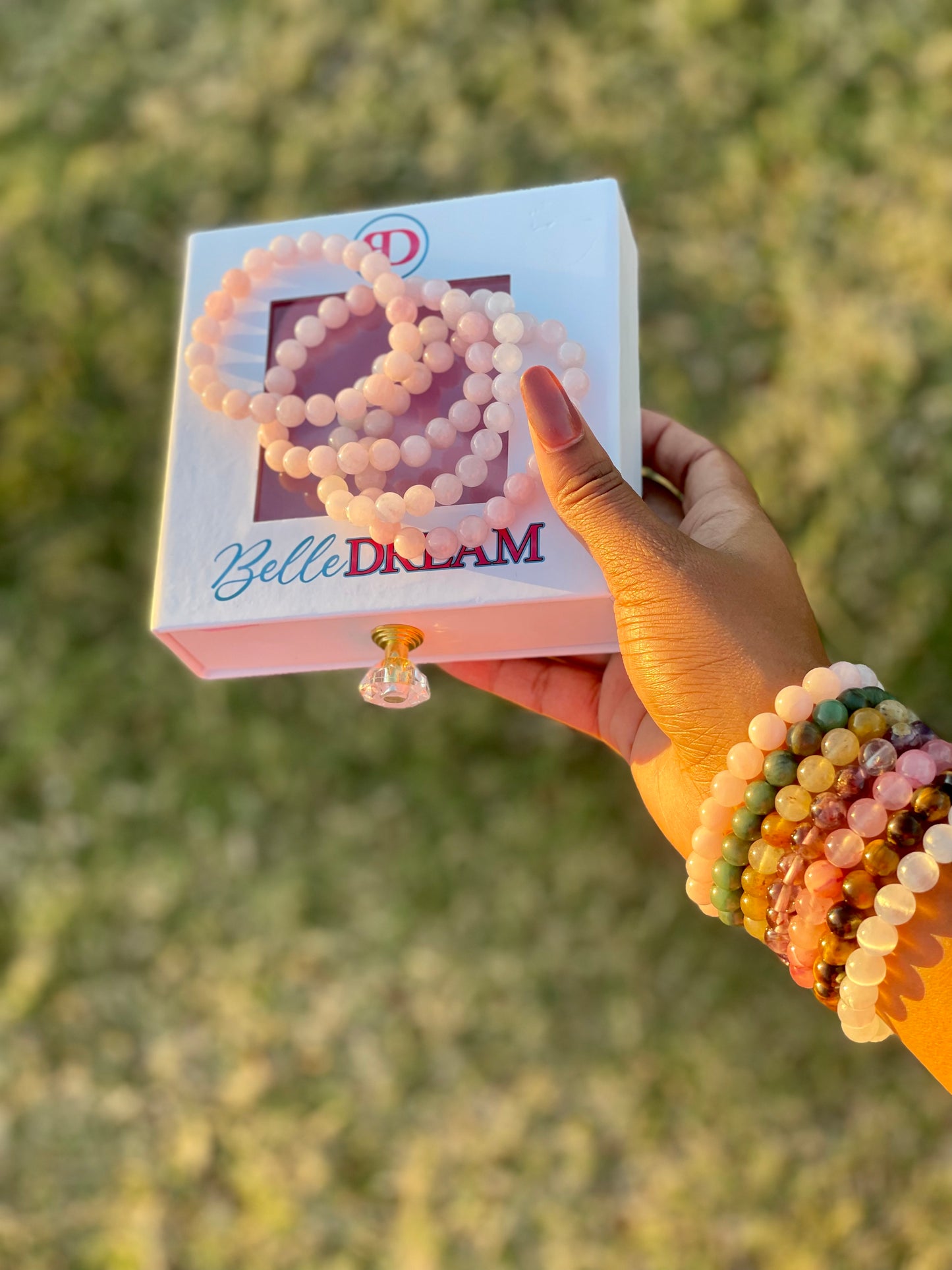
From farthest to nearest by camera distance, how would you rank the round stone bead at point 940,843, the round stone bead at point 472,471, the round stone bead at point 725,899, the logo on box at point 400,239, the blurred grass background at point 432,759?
the blurred grass background at point 432,759
the logo on box at point 400,239
the round stone bead at point 472,471
the round stone bead at point 725,899
the round stone bead at point 940,843

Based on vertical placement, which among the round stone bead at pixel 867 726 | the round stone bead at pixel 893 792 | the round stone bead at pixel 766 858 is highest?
the round stone bead at pixel 867 726

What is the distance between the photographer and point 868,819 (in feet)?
3.25

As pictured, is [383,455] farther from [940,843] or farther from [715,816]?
[940,843]

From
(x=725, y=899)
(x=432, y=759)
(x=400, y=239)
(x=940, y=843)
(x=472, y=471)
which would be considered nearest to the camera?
(x=940, y=843)

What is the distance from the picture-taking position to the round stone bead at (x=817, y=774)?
1011 millimetres

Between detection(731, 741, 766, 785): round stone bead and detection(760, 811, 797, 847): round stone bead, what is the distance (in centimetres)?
4

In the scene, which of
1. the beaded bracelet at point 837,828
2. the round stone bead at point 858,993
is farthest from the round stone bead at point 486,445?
the round stone bead at point 858,993

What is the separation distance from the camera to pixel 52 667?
2.17 meters

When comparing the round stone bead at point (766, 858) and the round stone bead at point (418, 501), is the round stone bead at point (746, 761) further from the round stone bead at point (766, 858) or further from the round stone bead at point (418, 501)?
the round stone bead at point (418, 501)

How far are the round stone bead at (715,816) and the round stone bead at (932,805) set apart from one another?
0.56ft

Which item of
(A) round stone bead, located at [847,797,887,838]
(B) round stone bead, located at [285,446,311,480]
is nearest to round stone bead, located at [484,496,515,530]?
(B) round stone bead, located at [285,446,311,480]

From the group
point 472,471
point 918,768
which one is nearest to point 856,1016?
point 918,768

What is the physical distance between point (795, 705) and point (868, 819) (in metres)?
0.12

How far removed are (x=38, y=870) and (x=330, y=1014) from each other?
2.02 feet
